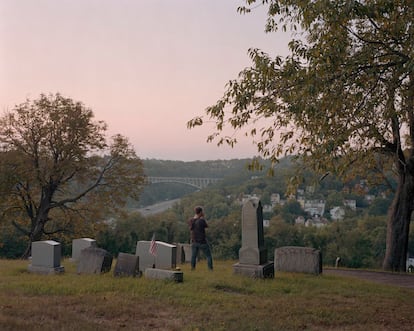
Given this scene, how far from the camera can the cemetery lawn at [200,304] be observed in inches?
237

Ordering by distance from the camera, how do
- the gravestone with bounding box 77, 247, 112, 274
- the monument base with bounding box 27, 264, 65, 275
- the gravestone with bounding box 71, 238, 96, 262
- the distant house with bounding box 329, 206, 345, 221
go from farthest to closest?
the distant house with bounding box 329, 206, 345, 221, the gravestone with bounding box 71, 238, 96, 262, the monument base with bounding box 27, 264, 65, 275, the gravestone with bounding box 77, 247, 112, 274

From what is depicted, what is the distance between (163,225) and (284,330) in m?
49.5

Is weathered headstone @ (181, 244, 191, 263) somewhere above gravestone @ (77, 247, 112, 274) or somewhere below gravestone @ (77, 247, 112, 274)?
below

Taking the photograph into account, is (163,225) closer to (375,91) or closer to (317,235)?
(317,235)

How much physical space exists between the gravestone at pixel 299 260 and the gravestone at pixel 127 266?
4.52 meters

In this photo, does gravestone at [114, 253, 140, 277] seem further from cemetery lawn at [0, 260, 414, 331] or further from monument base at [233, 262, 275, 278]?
monument base at [233, 262, 275, 278]

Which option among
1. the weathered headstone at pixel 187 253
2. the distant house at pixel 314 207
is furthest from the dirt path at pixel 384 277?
the distant house at pixel 314 207

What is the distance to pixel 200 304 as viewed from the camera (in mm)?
7199

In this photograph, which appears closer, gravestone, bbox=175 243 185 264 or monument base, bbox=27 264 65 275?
monument base, bbox=27 264 65 275

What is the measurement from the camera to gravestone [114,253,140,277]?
31.3ft

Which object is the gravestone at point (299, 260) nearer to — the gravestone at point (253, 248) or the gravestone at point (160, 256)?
the gravestone at point (253, 248)

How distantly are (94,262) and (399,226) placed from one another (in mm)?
11264

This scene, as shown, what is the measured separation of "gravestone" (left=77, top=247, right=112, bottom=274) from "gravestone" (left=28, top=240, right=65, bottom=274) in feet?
2.67

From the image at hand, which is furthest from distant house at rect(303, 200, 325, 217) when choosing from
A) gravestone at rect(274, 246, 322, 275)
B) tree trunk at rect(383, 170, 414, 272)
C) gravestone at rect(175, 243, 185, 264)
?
gravestone at rect(274, 246, 322, 275)
